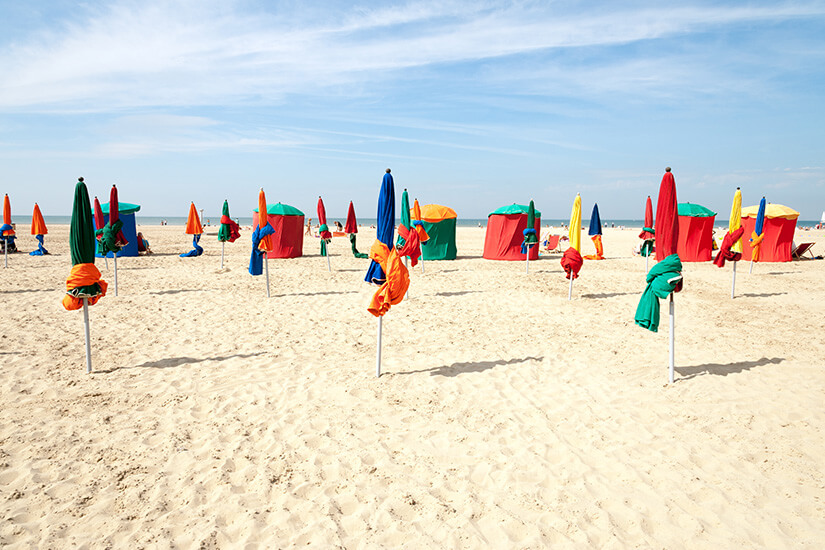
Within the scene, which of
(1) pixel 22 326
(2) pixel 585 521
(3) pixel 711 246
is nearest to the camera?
(2) pixel 585 521

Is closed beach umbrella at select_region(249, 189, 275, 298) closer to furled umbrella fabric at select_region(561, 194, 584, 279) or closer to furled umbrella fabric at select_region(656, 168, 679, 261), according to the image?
furled umbrella fabric at select_region(561, 194, 584, 279)

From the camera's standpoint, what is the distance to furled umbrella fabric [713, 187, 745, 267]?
38.8 feet

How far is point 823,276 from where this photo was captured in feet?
52.5

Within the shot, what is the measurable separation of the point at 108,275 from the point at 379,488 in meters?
14.4

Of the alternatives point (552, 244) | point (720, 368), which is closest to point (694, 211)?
point (552, 244)

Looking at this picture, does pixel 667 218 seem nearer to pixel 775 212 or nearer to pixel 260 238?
pixel 260 238

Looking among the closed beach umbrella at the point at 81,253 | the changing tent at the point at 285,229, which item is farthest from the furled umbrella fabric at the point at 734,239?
the changing tent at the point at 285,229

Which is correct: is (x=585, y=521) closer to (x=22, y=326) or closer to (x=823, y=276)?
(x=22, y=326)

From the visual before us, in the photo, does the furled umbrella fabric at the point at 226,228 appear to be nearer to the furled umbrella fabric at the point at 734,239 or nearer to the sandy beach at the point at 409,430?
the sandy beach at the point at 409,430

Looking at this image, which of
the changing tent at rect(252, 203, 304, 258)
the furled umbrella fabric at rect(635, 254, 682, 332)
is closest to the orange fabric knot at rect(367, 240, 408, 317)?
the furled umbrella fabric at rect(635, 254, 682, 332)

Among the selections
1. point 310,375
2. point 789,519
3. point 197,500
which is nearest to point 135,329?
point 310,375

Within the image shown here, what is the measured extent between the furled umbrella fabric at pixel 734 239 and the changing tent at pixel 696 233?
751 cm

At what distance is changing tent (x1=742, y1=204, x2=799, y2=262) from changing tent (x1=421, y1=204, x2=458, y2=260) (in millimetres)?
12678

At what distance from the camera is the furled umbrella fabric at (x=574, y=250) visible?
11.7m
